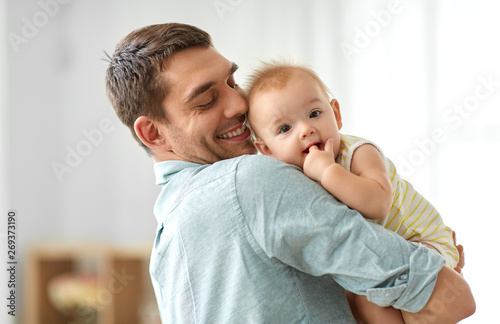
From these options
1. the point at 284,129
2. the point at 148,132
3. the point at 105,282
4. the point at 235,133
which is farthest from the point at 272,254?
the point at 105,282

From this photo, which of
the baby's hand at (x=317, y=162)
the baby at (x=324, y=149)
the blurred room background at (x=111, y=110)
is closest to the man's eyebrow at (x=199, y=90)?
the baby at (x=324, y=149)

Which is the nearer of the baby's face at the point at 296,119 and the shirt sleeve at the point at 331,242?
the shirt sleeve at the point at 331,242

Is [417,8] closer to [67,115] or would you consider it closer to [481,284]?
[481,284]

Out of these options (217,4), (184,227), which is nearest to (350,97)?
(217,4)

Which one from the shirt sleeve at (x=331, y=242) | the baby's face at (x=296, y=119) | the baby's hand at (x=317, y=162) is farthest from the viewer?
the baby's face at (x=296, y=119)

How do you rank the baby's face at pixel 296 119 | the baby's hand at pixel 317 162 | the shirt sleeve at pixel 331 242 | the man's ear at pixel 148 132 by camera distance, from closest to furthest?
the shirt sleeve at pixel 331 242 < the baby's hand at pixel 317 162 < the baby's face at pixel 296 119 < the man's ear at pixel 148 132

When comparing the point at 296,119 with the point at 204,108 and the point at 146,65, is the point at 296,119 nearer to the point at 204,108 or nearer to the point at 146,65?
the point at 204,108

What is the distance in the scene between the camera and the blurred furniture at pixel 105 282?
367 cm

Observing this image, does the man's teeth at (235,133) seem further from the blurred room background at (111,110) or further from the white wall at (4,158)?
the white wall at (4,158)

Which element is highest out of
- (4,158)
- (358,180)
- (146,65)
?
(146,65)

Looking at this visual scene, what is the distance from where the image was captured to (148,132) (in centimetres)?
149

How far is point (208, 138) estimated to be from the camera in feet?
4.67

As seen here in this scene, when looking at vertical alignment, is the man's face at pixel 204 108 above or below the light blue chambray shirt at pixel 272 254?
above

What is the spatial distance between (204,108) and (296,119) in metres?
0.25
